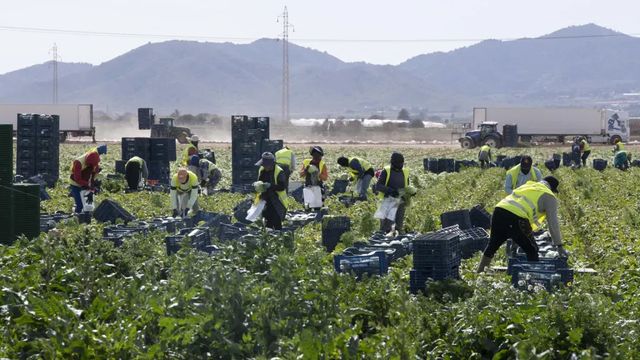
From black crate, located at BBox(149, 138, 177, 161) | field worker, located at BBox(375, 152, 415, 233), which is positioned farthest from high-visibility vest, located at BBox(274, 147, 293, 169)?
black crate, located at BBox(149, 138, 177, 161)

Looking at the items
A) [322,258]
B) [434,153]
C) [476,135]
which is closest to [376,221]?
[322,258]

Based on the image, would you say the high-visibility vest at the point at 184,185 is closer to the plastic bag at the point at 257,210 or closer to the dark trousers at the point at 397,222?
the plastic bag at the point at 257,210

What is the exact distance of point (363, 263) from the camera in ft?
43.4

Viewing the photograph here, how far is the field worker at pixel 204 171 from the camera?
87.3ft

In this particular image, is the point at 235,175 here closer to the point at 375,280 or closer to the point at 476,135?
the point at 375,280

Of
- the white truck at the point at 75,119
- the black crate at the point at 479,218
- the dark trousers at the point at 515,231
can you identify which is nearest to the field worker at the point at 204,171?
the black crate at the point at 479,218

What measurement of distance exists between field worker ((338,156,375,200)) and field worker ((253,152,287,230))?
704cm

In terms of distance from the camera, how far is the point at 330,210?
25312mm

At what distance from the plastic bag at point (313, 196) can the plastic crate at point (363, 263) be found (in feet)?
36.5

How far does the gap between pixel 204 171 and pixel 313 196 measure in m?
4.23

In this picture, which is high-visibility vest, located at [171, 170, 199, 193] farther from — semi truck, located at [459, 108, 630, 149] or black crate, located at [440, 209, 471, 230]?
semi truck, located at [459, 108, 630, 149]

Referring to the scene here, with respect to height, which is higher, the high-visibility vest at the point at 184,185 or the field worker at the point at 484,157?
the high-visibility vest at the point at 184,185

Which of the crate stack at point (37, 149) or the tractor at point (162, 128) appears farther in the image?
the tractor at point (162, 128)

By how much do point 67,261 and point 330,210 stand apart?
521 inches
